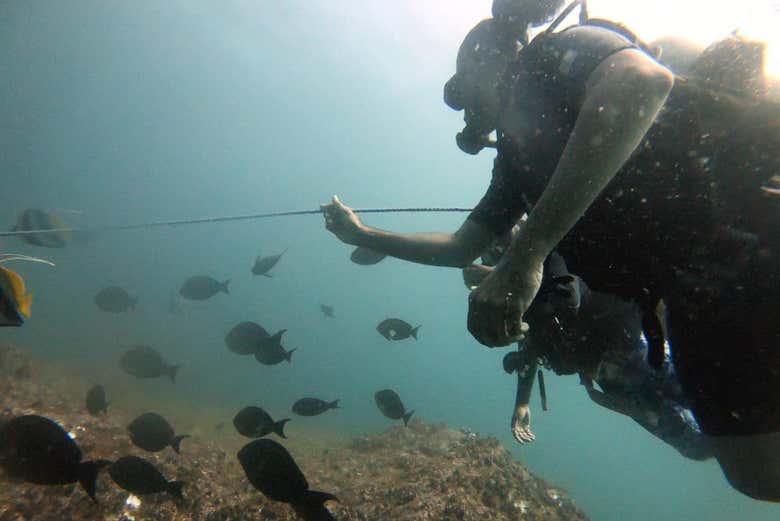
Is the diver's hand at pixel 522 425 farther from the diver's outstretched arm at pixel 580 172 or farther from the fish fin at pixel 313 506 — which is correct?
the diver's outstretched arm at pixel 580 172

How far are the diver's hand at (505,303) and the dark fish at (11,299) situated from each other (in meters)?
2.70

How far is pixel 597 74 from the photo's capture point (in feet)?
4.71

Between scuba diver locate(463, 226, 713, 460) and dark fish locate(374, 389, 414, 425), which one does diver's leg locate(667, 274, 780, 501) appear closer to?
scuba diver locate(463, 226, 713, 460)

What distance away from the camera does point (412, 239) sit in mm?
2932

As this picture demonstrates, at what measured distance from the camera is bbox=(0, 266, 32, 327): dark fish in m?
2.30

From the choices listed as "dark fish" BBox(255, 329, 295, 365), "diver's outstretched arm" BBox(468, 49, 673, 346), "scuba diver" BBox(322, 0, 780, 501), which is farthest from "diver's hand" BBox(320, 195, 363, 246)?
"dark fish" BBox(255, 329, 295, 365)

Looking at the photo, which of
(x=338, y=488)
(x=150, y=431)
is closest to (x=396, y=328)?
(x=338, y=488)

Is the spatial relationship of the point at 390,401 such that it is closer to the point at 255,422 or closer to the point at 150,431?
the point at 255,422

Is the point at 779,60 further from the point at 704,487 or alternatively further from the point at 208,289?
the point at 704,487

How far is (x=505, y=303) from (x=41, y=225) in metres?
9.23

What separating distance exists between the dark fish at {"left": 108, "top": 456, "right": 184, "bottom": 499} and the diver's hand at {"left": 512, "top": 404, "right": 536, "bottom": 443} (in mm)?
3367

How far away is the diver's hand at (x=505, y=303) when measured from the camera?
1.31m

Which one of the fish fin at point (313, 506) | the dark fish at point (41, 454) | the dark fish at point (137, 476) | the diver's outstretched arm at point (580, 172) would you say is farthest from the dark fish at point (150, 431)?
the diver's outstretched arm at point (580, 172)

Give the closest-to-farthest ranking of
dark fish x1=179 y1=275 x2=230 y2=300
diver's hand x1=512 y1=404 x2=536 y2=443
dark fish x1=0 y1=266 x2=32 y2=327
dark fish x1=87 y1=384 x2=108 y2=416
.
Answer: dark fish x1=0 y1=266 x2=32 y2=327
diver's hand x1=512 y1=404 x2=536 y2=443
dark fish x1=87 y1=384 x2=108 y2=416
dark fish x1=179 y1=275 x2=230 y2=300
